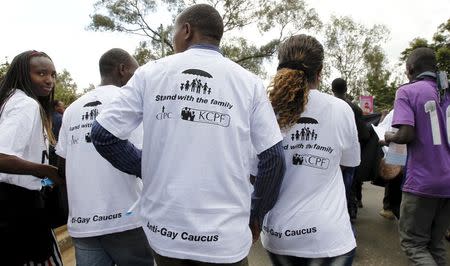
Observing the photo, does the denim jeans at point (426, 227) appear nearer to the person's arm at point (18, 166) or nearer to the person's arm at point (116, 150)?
the person's arm at point (116, 150)

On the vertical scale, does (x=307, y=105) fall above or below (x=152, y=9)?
below

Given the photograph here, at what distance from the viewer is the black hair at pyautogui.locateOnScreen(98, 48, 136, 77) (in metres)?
2.80

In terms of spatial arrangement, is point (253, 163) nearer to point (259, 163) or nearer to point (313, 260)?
point (259, 163)

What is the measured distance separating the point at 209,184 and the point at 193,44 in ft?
2.16

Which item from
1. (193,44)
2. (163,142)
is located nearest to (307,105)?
(193,44)

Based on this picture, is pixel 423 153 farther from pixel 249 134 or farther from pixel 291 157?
pixel 249 134

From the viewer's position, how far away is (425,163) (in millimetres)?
3387

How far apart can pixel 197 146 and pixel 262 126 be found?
1.05 feet

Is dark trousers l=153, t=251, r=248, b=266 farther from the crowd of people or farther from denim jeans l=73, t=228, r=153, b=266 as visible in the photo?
denim jeans l=73, t=228, r=153, b=266

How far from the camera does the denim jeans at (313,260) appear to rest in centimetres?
218

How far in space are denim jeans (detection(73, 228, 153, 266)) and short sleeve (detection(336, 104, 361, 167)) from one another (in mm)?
1258

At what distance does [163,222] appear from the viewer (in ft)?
5.84

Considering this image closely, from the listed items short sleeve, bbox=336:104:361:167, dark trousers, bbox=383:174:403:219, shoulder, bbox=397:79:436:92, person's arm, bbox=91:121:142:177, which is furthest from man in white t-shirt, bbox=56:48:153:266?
dark trousers, bbox=383:174:403:219

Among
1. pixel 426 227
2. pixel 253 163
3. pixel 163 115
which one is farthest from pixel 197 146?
pixel 426 227
